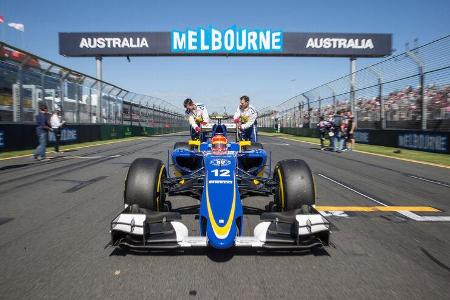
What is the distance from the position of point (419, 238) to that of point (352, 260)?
110 centimetres

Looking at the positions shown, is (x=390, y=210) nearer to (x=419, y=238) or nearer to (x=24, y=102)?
(x=419, y=238)

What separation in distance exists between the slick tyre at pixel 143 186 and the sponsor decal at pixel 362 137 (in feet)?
64.5

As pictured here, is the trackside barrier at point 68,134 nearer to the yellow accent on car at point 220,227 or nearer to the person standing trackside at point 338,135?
the person standing trackside at point 338,135

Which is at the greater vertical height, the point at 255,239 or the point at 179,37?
the point at 179,37

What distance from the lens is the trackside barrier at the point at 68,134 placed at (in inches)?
574

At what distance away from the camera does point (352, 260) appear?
11.7ft

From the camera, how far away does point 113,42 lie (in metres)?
36.5

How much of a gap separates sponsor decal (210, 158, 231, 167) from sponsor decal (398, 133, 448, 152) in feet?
42.9

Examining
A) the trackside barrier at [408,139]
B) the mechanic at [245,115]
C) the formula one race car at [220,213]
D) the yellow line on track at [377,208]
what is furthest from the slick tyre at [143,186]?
the trackside barrier at [408,139]

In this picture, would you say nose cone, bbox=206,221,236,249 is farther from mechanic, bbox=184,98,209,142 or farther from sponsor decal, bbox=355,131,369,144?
sponsor decal, bbox=355,131,369,144

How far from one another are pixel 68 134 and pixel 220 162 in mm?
17512

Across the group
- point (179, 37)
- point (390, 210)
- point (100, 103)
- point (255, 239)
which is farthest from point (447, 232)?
point (179, 37)

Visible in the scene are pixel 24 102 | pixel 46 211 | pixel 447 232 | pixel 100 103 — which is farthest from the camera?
pixel 100 103

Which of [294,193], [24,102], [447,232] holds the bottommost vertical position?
[447,232]
